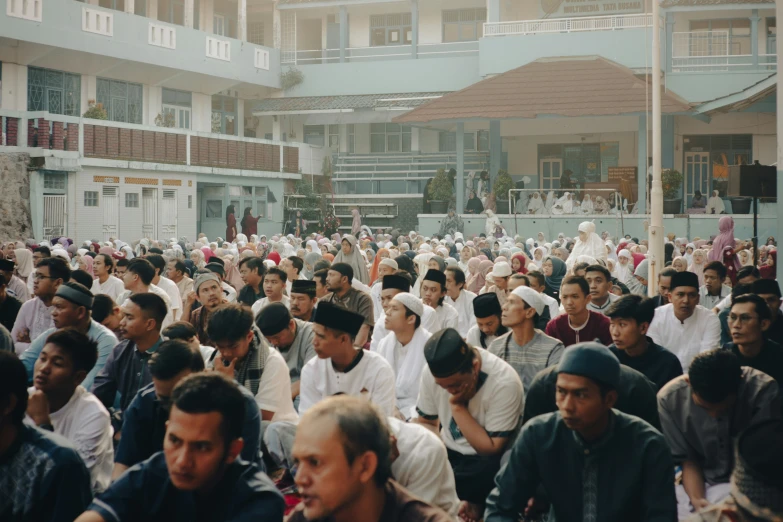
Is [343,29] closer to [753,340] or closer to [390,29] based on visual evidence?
[390,29]

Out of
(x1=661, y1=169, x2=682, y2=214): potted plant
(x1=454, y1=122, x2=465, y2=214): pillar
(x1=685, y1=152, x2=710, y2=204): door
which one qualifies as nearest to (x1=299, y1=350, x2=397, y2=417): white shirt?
(x1=661, y1=169, x2=682, y2=214): potted plant

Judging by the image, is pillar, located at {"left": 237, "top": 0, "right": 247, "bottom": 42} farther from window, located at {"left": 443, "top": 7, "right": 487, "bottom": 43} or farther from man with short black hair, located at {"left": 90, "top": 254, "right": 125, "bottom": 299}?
man with short black hair, located at {"left": 90, "top": 254, "right": 125, "bottom": 299}

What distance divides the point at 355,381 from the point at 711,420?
7.27 ft

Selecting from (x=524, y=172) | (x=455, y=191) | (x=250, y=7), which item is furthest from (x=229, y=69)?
(x=524, y=172)

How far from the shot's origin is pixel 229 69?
1374 inches

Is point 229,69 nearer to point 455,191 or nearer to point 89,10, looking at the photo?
point 89,10

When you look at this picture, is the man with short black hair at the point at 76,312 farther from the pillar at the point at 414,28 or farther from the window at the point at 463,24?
the window at the point at 463,24

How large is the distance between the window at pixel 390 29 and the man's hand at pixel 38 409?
36369mm

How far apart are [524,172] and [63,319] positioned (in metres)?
31.6

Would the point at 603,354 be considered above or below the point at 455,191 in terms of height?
below

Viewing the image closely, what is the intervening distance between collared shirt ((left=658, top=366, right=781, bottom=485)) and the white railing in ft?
99.1

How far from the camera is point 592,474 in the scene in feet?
13.3

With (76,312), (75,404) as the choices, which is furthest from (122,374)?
(75,404)

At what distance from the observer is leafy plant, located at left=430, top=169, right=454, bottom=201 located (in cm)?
3259
